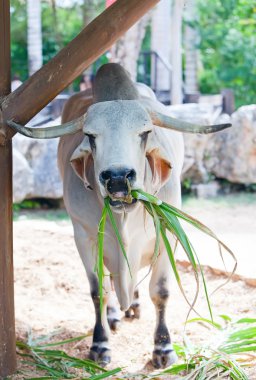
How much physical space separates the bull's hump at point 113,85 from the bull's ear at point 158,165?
39cm

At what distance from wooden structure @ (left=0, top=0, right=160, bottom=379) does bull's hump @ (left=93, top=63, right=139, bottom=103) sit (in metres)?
0.33

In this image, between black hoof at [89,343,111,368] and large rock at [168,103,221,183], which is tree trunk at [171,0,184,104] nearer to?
large rock at [168,103,221,183]

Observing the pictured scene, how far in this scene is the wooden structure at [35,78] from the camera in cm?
387

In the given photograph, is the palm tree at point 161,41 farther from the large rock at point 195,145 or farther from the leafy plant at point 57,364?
the leafy plant at point 57,364

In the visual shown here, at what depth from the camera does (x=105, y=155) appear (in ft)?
11.9

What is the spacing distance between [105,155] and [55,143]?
22.0 ft

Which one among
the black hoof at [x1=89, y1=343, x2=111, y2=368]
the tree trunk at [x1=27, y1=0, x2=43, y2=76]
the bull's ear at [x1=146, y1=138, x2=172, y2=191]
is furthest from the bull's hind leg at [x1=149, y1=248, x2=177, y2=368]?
the tree trunk at [x1=27, y1=0, x2=43, y2=76]

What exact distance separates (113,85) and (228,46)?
1596cm

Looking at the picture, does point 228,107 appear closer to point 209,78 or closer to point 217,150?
point 217,150

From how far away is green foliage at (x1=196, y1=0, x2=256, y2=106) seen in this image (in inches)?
754

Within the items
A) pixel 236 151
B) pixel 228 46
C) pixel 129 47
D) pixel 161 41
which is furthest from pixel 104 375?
pixel 228 46

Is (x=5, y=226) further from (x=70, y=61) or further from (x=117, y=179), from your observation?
(x=70, y=61)

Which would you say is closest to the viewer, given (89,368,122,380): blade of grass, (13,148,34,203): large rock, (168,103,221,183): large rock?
(89,368,122,380): blade of grass

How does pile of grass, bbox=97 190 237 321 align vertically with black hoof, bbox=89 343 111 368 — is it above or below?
above
